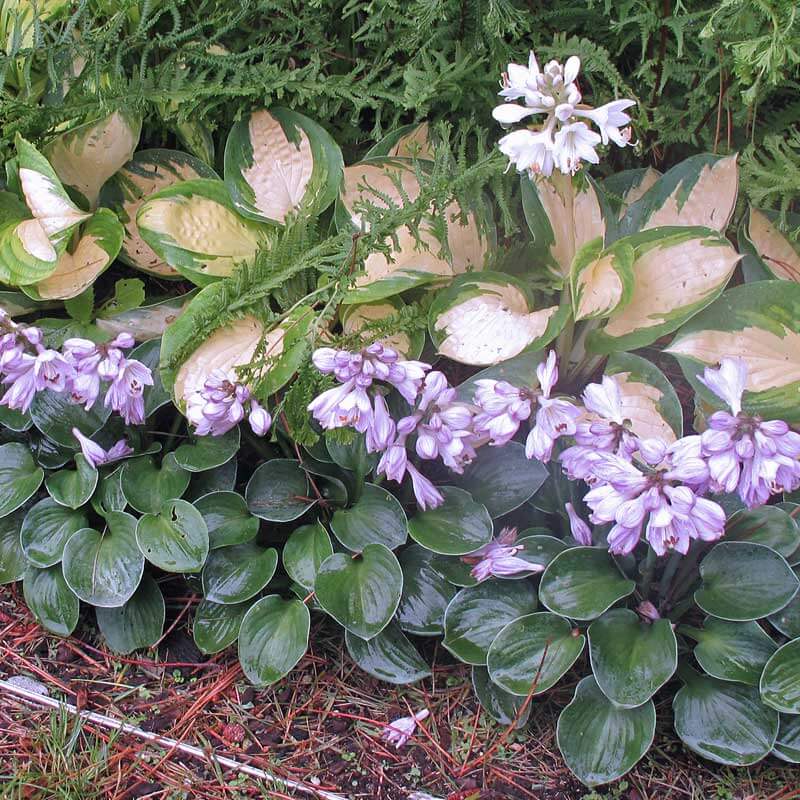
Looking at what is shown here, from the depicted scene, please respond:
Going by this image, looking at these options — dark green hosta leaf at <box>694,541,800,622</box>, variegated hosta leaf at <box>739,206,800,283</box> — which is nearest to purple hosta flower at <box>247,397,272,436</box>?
dark green hosta leaf at <box>694,541,800,622</box>

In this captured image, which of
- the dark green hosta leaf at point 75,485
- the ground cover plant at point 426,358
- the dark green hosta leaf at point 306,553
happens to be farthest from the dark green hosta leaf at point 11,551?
the dark green hosta leaf at point 306,553

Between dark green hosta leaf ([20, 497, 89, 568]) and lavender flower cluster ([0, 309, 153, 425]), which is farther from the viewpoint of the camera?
dark green hosta leaf ([20, 497, 89, 568])

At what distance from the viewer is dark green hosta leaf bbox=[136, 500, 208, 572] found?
179 cm

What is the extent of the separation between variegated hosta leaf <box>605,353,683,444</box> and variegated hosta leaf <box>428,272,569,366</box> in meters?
0.17

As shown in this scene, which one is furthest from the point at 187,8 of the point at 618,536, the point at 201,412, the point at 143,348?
the point at 618,536

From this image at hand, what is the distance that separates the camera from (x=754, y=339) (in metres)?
1.67

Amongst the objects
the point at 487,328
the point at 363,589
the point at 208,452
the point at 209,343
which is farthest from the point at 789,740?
the point at 209,343

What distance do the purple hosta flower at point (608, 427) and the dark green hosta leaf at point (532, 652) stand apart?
397 millimetres

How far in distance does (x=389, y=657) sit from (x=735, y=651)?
26.8 inches

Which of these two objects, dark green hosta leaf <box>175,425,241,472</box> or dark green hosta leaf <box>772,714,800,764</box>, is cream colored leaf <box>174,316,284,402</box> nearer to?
dark green hosta leaf <box>175,425,241,472</box>

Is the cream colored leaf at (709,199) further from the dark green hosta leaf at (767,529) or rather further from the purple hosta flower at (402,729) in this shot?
the purple hosta flower at (402,729)

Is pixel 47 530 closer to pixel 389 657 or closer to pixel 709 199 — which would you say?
pixel 389 657

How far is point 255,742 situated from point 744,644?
3.20ft

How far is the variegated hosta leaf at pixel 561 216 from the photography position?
6.12 ft
